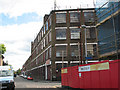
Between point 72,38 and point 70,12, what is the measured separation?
20.7 feet

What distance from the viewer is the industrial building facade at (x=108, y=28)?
13539 mm

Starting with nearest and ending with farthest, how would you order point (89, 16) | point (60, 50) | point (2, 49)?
point (60, 50)
point (89, 16)
point (2, 49)

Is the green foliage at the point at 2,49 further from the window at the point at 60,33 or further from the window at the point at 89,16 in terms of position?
the window at the point at 89,16

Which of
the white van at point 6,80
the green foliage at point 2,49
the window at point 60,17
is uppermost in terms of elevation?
the window at point 60,17

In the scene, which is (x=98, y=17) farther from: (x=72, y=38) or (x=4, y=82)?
(x=72, y=38)

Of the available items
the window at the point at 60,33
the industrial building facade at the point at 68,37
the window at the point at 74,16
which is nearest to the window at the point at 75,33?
the industrial building facade at the point at 68,37

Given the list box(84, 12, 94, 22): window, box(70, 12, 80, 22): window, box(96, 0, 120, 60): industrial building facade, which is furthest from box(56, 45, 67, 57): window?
box(96, 0, 120, 60): industrial building facade

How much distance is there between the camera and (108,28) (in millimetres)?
15211

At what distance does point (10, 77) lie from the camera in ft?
51.3

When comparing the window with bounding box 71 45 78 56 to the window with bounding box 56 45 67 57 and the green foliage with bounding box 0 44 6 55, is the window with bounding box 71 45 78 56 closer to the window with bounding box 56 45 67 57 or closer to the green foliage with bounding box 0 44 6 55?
the window with bounding box 56 45 67 57

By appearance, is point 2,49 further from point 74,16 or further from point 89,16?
point 89,16

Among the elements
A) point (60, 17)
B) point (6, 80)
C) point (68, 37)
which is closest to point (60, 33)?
point (68, 37)

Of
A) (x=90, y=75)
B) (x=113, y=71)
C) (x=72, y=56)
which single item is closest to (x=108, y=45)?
(x=90, y=75)

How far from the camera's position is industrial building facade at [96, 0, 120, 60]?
44.4 feet
